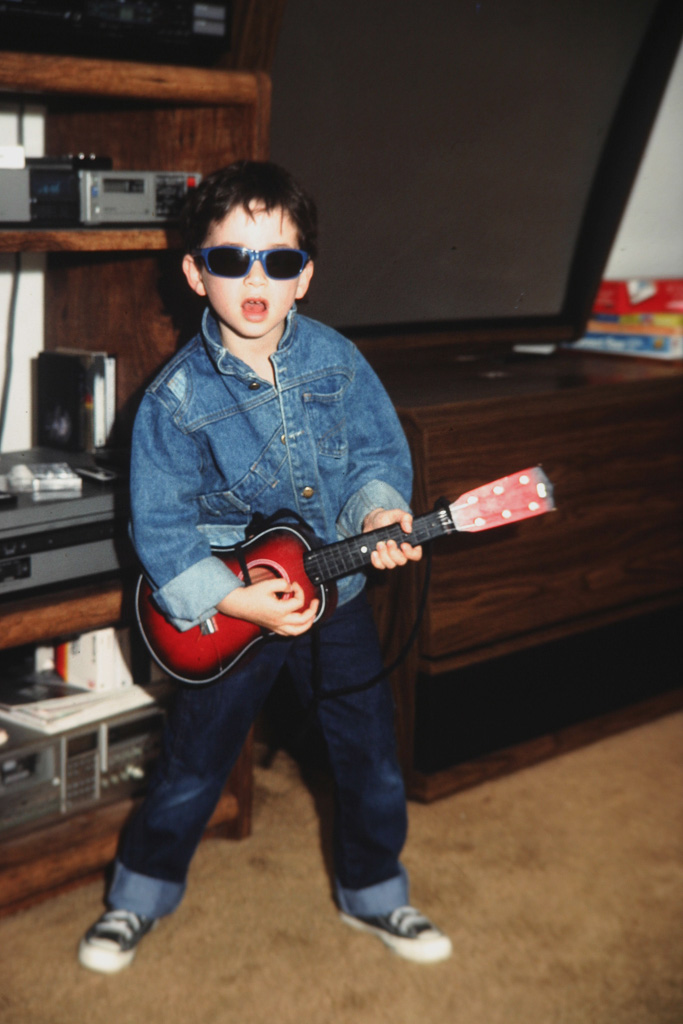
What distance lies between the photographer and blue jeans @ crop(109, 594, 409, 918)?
141cm

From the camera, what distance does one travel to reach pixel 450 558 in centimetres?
179

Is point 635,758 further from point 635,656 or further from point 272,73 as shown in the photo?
point 272,73

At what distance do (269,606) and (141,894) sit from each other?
21.5 inches

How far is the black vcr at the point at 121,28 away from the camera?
136cm

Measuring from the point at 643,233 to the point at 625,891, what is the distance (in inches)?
72.2

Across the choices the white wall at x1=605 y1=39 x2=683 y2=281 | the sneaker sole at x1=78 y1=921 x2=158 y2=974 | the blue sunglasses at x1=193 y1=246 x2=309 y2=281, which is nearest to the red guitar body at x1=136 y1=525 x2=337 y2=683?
the blue sunglasses at x1=193 y1=246 x2=309 y2=281

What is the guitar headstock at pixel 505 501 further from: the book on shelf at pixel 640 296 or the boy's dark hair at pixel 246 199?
the book on shelf at pixel 640 296

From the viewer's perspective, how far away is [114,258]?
1665mm

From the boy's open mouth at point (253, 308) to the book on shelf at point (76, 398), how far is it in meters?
0.49

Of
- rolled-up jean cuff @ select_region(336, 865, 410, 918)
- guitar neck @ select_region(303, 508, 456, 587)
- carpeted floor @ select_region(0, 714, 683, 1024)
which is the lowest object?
carpeted floor @ select_region(0, 714, 683, 1024)

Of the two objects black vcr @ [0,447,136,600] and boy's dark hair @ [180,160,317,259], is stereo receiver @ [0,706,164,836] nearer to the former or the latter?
black vcr @ [0,447,136,600]

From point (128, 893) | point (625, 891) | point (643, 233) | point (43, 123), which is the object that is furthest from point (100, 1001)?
point (643, 233)

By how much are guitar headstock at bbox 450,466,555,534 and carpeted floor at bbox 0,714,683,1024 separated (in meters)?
0.69

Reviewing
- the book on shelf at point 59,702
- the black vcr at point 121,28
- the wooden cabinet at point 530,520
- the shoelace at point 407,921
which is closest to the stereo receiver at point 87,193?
the black vcr at point 121,28
